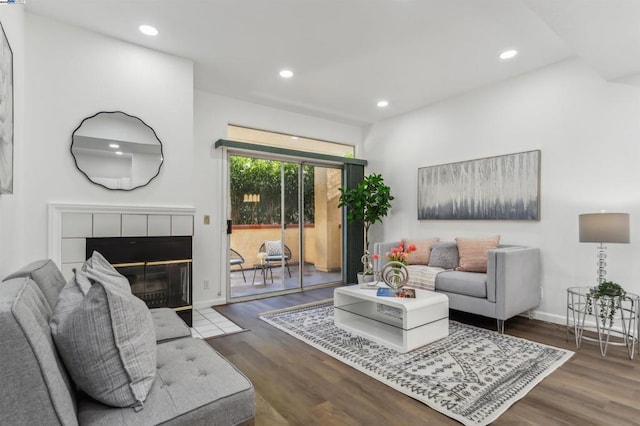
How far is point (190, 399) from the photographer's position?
1190mm

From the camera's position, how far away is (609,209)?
3.19m

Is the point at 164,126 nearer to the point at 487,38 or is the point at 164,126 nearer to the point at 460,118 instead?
the point at 487,38

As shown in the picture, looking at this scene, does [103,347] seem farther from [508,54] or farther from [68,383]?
[508,54]

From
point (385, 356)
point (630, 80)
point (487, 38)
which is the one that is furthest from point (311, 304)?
point (630, 80)

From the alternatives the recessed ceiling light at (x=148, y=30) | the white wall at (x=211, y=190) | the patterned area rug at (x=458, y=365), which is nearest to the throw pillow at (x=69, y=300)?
the patterned area rug at (x=458, y=365)

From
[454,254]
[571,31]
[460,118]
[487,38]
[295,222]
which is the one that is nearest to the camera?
[571,31]

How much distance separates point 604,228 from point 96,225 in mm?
4422

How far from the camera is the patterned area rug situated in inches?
78.0

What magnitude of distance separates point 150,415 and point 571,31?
344 cm

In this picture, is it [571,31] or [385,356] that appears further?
[385,356]

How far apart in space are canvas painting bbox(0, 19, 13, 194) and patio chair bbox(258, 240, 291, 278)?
10.1 ft

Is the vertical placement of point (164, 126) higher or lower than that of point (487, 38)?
lower

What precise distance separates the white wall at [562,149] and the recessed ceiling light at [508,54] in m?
0.59

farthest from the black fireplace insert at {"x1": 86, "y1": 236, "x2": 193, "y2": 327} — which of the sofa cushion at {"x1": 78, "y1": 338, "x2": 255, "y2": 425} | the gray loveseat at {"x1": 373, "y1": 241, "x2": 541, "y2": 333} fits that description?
the gray loveseat at {"x1": 373, "y1": 241, "x2": 541, "y2": 333}
